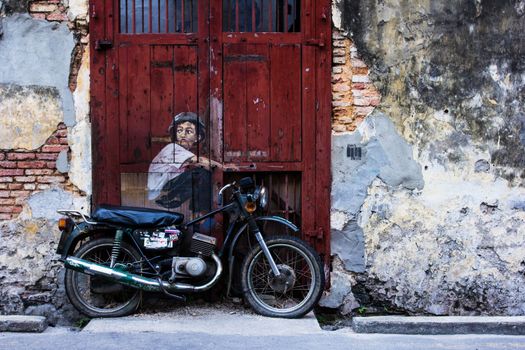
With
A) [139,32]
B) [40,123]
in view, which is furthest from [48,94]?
[139,32]

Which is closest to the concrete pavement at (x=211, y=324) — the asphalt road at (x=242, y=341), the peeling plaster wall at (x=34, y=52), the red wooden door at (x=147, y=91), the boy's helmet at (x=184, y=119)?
the asphalt road at (x=242, y=341)

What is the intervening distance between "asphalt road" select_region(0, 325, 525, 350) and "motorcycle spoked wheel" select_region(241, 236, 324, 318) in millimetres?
485

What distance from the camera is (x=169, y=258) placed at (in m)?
6.04

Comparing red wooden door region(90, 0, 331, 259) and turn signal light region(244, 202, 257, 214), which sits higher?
red wooden door region(90, 0, 331, 259)

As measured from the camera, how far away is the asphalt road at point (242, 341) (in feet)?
17.4

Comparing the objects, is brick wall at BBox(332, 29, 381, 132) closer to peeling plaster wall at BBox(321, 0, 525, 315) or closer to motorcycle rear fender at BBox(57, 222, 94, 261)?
peeling plaster wall at BBox(321, 0, 525, 315)

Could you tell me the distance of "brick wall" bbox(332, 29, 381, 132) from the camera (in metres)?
6.34

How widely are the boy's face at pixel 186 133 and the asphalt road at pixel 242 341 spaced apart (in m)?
1.67

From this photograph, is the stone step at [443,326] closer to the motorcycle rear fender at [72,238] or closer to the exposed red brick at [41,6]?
the motorcycle rear fender at [72,238]

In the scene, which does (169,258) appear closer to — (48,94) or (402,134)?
(48,94)

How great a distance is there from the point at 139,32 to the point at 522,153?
3.53 meters

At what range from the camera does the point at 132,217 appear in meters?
5.89

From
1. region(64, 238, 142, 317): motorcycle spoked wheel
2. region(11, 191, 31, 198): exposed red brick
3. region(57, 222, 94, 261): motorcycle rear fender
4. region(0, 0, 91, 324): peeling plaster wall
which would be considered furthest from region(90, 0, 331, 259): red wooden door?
region(11, 191, 31, 198): exposed red brick

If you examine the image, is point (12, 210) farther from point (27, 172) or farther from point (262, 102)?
point (262, 102)
